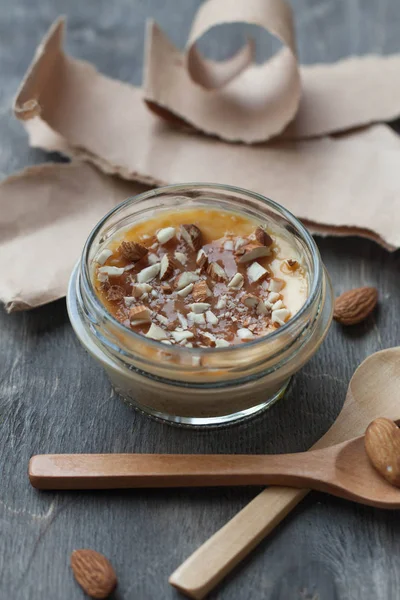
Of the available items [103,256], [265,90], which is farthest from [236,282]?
[265,90]

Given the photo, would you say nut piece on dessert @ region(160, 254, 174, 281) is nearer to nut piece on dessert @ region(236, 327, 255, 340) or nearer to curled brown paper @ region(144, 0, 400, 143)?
nut piece on dessert @ region(236, 327, 255, 340)

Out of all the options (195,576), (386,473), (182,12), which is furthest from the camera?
(182,12)

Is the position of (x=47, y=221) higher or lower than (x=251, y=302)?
lower

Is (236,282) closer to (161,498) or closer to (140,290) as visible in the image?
(140,290)

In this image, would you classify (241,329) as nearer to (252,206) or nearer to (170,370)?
(170,370)

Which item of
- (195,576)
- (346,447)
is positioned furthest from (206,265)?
(195,576)
